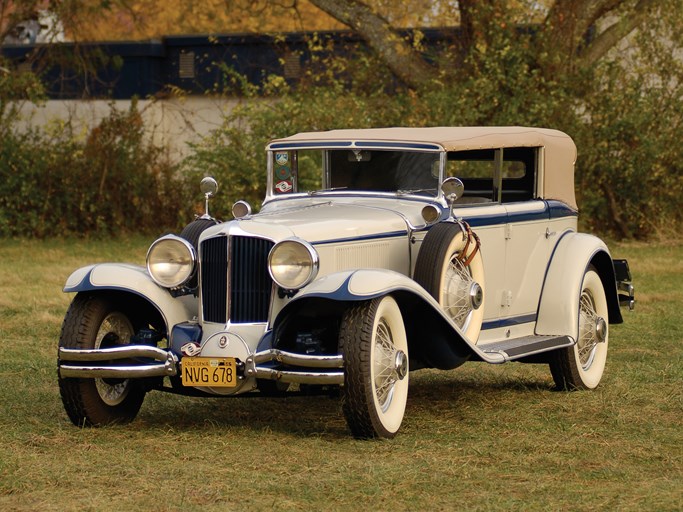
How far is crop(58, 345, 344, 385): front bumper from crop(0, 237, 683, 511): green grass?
319 mm

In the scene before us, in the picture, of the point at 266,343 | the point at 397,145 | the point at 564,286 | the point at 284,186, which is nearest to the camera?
the point at 266,343

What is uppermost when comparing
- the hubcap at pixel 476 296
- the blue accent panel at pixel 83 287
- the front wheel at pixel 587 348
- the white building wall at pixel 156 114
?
the white building wall at pixel 156 114

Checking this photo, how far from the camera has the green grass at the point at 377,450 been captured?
4.83m

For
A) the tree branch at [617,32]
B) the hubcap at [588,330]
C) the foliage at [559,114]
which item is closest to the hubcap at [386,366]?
the hubcap at [588,330]

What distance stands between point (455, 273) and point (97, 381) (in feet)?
6.40

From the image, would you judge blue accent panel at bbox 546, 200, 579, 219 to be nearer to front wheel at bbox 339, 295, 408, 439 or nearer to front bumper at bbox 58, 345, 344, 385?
front wheel at bbox 339, 295, 408, 439

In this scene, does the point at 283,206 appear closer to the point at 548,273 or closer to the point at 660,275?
the point at 548,273

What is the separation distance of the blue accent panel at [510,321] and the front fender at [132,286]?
5.91ft

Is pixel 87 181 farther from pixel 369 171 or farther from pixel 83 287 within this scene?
pixel 83 287

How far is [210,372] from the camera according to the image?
582cm

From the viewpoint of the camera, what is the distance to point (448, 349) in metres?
6.49

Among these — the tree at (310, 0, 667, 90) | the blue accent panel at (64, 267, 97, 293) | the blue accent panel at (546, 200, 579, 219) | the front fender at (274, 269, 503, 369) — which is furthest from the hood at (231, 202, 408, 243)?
the tree at (310, 0, 667, 90)

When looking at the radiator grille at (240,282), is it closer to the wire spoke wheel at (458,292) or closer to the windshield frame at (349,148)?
the wire spoke wheel at (458,292)

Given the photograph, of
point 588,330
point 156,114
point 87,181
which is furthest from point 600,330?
point 156,114
